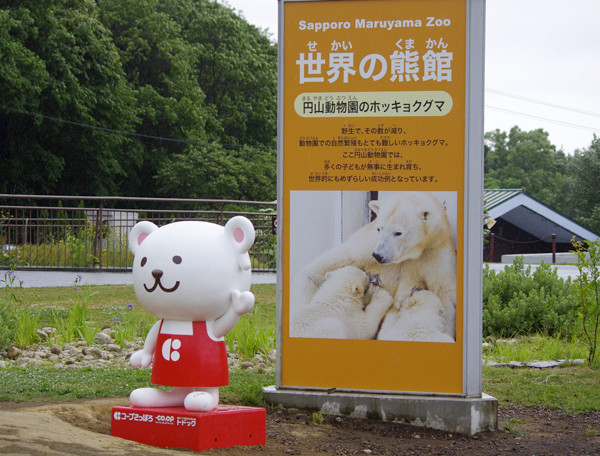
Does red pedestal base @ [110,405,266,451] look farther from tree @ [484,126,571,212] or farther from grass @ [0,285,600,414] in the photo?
tree @ [484,126,571,212]

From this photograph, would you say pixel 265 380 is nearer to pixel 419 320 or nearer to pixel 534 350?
pixel 419 320

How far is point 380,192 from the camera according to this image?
19.8ft

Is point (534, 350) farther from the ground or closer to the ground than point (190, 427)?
closer to the ground

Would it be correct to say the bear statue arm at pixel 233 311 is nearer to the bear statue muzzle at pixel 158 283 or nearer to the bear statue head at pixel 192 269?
the bear statue head at pixel 192 269

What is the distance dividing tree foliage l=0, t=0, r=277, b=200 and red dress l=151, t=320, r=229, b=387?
28.5m

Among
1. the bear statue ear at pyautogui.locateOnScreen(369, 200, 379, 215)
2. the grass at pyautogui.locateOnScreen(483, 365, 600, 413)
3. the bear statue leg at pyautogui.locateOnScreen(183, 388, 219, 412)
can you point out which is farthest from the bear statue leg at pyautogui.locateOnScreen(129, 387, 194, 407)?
the grass at pyautogui.locateOnScreen(483, 365, 600, 413)

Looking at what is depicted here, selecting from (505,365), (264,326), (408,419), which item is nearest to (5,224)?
(264,326)

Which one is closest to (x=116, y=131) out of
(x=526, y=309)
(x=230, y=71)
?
(x=230, y=71)

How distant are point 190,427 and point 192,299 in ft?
2.54

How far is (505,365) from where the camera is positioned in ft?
28.2

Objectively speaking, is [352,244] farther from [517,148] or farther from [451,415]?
[517,148]

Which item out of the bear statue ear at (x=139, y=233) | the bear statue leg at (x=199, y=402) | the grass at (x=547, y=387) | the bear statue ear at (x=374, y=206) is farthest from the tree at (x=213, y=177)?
the bear statue leg at (x=199, y=402)

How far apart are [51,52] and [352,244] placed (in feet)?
99.2

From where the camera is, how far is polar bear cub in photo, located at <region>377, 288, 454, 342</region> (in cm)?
598
